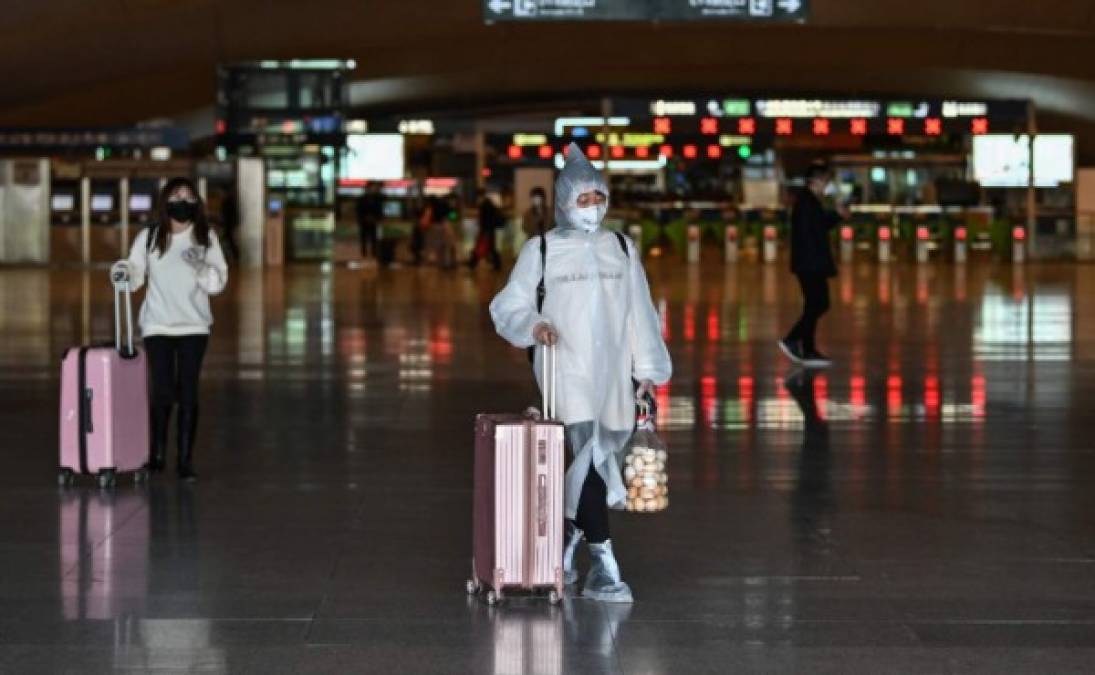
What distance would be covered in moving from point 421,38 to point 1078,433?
33409 mm

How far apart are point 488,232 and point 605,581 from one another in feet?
109

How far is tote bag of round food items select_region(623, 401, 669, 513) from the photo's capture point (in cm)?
803

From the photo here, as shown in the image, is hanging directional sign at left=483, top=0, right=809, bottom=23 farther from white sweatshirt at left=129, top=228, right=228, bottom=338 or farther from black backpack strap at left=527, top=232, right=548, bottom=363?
black backpack strap at left=527, top=232, right=548, bottom=363

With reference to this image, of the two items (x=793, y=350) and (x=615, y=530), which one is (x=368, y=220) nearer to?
(x=793, y=350)

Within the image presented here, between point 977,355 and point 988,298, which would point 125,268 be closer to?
point 977,355

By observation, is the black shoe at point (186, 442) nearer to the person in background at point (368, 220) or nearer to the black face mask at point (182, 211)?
the black face mask at point (182, 211)

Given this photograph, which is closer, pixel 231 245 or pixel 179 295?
pixel 179 295

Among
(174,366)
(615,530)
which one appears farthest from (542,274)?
(174,366)

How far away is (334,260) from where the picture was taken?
45.9 meters

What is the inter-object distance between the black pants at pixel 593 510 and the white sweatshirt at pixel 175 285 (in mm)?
3756

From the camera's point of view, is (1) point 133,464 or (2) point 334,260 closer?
(1) point 133,464

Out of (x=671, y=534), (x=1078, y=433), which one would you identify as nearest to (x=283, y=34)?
(x=1078, y=433)

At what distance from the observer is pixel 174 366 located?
11703mm

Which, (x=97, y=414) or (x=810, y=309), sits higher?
(x=810, y=309)
